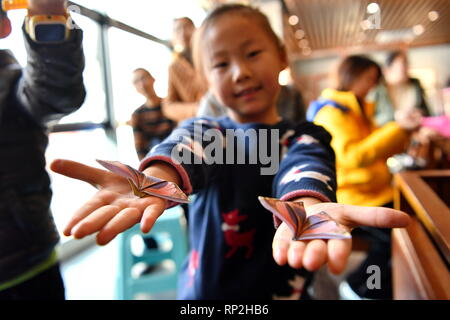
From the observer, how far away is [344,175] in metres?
0.41

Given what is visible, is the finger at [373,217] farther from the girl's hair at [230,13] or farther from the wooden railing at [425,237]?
the girl's hair at [230,13]

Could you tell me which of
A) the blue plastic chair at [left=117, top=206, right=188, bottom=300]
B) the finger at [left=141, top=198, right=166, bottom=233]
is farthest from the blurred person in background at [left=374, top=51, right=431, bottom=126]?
the blue plastic chair at [left=117, top=206, right=188, bottom=300]

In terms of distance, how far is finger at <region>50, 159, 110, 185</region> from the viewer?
0.25m

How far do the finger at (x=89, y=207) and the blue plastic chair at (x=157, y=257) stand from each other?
0.62 m

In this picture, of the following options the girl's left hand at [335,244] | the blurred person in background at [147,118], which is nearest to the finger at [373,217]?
the girl's left hand at [335,244]

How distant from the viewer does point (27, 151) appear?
0.41 m

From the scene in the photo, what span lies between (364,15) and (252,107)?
173mm

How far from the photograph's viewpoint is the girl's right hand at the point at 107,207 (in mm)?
224

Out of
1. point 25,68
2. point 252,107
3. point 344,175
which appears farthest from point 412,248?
point 25,68

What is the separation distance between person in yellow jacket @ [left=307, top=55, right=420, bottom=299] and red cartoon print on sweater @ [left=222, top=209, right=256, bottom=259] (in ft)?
0.42

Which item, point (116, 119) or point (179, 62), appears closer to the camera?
point (116, 119)

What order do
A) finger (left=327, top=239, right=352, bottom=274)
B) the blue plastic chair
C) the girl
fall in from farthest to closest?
the blue plastic chair, the girl, finger (left=327, top=239, right=352, bottom=274)

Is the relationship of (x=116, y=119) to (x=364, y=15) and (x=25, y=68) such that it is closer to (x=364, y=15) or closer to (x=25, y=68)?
(x=25, y=68)

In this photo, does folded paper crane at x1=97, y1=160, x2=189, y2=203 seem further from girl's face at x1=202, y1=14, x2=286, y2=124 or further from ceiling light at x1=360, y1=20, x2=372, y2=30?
ceiling light at x1=360, y1=20, x2=372, y2=30
